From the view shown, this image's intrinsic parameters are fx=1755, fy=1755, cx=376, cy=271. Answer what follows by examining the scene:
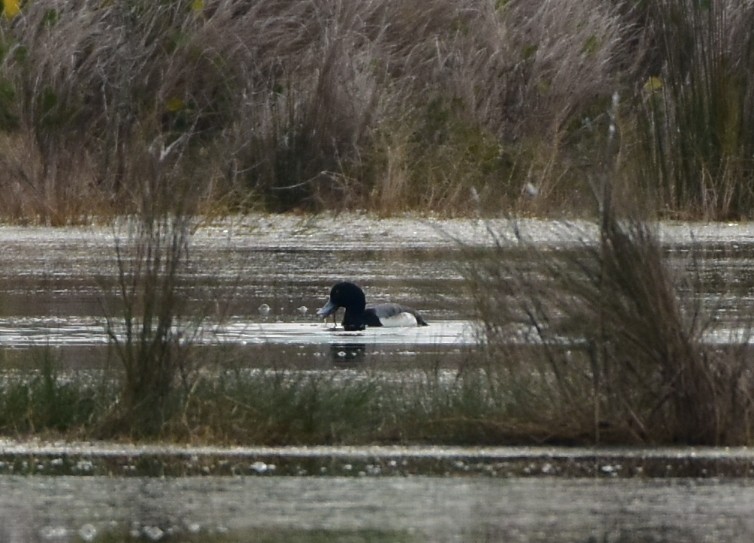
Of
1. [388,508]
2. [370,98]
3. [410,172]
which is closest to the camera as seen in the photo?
[388,508]

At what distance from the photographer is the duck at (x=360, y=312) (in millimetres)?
10078

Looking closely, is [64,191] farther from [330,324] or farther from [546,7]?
[546,7]

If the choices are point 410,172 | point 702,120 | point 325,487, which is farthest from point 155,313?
point 410,172

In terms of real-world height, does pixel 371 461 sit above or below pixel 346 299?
below

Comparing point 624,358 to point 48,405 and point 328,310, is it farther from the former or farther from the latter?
point 328,310

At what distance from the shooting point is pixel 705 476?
19.3 ft

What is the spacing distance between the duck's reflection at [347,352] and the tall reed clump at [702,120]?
7.16m

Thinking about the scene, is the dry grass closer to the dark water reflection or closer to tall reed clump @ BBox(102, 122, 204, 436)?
tall reed clump @ BBox(102, 122, 204, 436)

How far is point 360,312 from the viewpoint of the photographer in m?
10.2

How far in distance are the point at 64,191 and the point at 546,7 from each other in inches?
325

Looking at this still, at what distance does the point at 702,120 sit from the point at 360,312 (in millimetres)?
7115

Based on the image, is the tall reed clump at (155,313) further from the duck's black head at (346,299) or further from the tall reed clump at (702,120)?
the tall reed clump at (702,120)

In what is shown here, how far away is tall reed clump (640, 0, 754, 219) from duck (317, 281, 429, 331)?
653cm

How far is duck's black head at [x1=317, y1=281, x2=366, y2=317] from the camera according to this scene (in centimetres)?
1009
